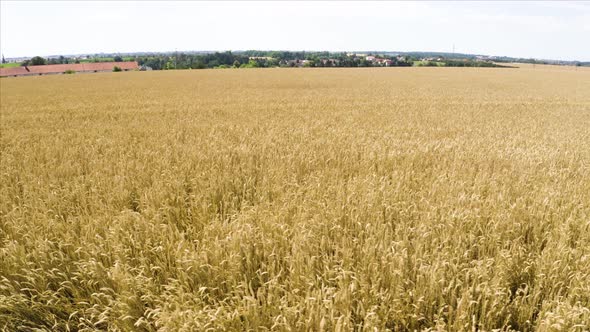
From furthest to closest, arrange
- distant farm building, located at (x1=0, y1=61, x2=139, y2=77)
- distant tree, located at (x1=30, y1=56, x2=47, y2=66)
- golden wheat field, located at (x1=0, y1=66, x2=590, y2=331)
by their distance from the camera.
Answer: distant tree, located at (x1=30, y1=56, x2=47, y2=66) < distant farm building, located at (x1=0, y1=61, x2=139, y2=77) < golden wheat field, located at (x1=0, y1=66, x2=590, y2=331)

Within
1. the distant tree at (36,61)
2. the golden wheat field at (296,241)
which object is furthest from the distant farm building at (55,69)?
the golden wheat field at (296,241)

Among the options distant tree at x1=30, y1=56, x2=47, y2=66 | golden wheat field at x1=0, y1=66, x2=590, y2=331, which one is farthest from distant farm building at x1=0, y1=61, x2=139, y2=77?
golden wheat field at x1=0, y1=66, x2=590, y2=331

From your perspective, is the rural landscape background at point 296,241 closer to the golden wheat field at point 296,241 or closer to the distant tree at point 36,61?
the golden wheat field at point 296,241

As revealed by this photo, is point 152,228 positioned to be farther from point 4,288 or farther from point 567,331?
point 567,331

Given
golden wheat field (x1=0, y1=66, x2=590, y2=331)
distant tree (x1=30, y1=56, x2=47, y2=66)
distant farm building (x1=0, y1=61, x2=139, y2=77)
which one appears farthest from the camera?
distant tree (x1=30, y1=56, x2=47, y2=66)

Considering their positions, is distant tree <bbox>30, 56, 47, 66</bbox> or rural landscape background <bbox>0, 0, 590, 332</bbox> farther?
distant tree <bbox>30, 56, 47, 66</bbox>

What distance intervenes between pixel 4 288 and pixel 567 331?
4.25 meters

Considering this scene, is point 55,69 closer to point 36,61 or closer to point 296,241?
point 36,61

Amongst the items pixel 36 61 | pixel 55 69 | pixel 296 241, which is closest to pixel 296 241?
pixel 296 241

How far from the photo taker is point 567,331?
2201 millimetres

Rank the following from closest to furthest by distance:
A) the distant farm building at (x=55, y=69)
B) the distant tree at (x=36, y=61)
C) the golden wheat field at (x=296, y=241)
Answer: the golden wheat field at (x=296, y=241)
the distant farm building at (x=55, y=69)
the distant tree at (x=36, y=61)

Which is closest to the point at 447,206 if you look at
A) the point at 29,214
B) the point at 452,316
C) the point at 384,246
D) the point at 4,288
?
the point at 384,246

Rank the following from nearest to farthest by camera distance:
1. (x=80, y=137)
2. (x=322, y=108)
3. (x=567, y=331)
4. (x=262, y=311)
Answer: (x=567, y=331)
(x=262, y=311)
(x=80, y=137)
(x=322, y=108)

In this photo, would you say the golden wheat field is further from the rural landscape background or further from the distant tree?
→ the distant tree
